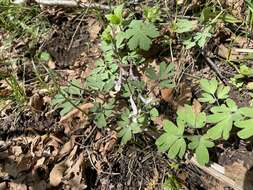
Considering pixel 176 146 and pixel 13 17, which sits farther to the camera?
pixel 13 17

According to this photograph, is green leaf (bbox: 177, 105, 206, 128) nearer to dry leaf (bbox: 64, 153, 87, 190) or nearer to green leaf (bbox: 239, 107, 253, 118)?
green leaf (bbox: 239, 107, 253, 118)

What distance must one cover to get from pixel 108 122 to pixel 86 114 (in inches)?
5.8

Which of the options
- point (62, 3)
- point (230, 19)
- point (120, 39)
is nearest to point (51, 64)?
point (62, 3)

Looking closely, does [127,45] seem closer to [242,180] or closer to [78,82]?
[78,82]

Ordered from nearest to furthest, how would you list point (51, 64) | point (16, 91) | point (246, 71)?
point (246, 71) → point (16, 91) → point (51, 64)

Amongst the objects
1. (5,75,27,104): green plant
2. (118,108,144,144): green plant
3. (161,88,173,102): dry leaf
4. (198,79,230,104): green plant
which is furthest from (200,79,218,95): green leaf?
(5,75,27,104): green plant

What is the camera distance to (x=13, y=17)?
10.4 feet

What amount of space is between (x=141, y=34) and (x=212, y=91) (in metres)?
0.53

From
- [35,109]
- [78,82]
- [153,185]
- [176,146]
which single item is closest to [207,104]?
[176,146]

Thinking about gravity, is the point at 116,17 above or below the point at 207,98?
above

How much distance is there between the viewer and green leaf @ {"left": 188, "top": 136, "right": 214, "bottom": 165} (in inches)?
82.7

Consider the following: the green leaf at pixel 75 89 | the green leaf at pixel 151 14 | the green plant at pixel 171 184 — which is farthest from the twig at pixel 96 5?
the green plant at pixel 171 184

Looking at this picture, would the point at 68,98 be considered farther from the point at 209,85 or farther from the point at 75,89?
the point at 209,85

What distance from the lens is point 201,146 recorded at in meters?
2.13
